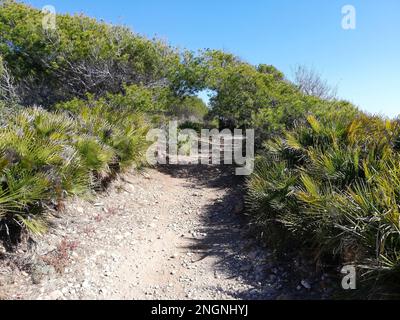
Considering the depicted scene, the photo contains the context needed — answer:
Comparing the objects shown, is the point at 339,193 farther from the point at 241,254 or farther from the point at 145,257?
the point at 145,257

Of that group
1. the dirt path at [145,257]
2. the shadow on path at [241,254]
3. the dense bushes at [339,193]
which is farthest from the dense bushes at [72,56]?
the dense bushes at [339,193]

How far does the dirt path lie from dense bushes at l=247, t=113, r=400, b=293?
2.17 ft

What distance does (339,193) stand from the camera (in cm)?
454

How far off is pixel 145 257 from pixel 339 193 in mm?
3019

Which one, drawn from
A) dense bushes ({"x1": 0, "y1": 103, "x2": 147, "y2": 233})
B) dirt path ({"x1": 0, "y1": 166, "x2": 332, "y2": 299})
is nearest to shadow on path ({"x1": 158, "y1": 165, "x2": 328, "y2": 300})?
dirt path ({"x1": 0, "y1": 166, "x2": 332, "y2": 299})

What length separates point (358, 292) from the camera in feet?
11.4

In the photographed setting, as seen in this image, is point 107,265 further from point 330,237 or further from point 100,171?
point 330,237

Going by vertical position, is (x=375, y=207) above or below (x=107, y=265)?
above

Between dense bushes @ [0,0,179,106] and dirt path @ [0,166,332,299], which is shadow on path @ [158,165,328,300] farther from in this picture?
dense bushes @ [0,0,179,106]

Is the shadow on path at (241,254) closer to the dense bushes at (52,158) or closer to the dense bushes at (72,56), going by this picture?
the dense bushes at (52,158)

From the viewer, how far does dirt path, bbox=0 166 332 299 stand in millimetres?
4324
